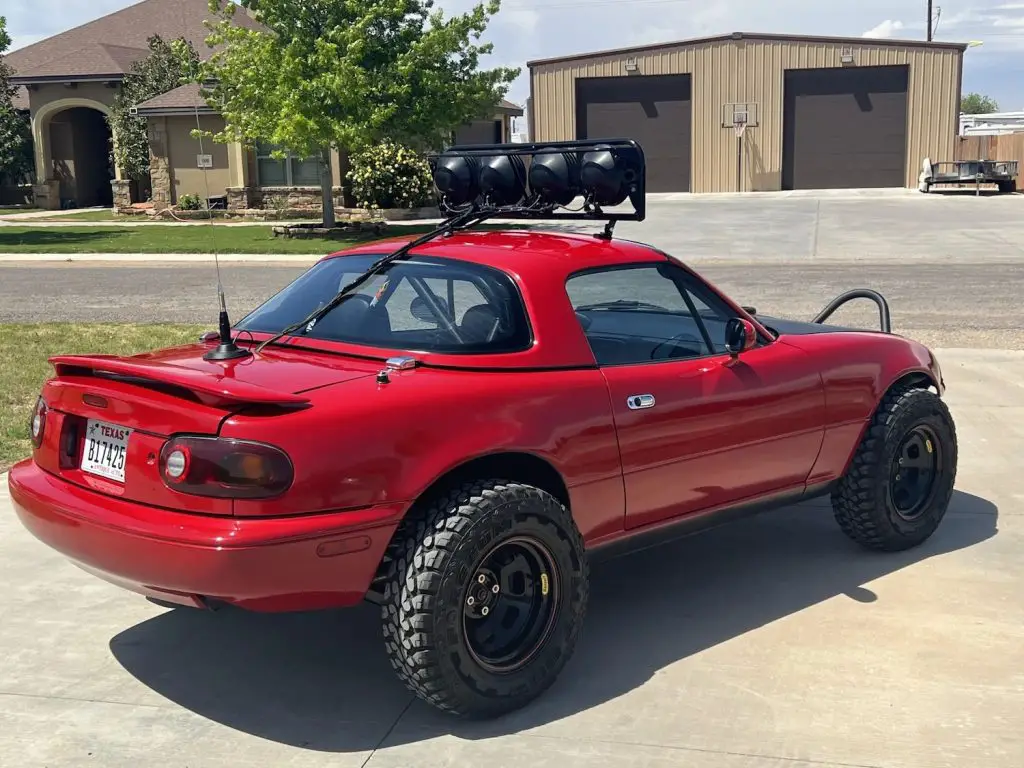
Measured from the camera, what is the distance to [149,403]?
11.8 ft

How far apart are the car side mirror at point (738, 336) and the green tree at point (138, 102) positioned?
33670mm

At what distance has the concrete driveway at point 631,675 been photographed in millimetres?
3504

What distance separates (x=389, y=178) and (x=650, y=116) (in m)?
15.1

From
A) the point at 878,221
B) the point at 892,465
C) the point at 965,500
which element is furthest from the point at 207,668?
the point at 878,221

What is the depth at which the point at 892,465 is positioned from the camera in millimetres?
5188

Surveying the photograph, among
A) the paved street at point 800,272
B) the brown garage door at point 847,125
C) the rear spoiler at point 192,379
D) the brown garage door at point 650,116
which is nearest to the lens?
the rear spoiler at point 192,379

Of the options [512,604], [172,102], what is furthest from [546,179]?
[172,102]

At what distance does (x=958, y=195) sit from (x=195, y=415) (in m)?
36.9

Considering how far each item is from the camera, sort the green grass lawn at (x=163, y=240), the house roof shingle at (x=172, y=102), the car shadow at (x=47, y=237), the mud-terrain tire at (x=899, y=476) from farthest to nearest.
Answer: the house roof shingle at (x=172, y=102) → the car shadow at (x=47, y=237) → the green grass lawn at (x=163, y=240) → the mud-terrain tire at (x=899, y=476)

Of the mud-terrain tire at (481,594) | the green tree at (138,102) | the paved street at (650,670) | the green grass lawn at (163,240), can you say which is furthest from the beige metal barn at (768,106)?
the mud-terrain tire at (481,594)

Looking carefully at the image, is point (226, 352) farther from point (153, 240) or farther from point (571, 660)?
point (153, 240)

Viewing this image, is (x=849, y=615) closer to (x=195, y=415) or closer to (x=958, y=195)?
(x=195, y=415)

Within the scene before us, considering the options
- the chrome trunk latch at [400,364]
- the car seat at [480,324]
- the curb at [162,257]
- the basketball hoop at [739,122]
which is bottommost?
the curb at [162,257]

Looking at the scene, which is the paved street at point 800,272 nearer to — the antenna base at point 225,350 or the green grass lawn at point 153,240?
the green grass lawn at point 153,240
